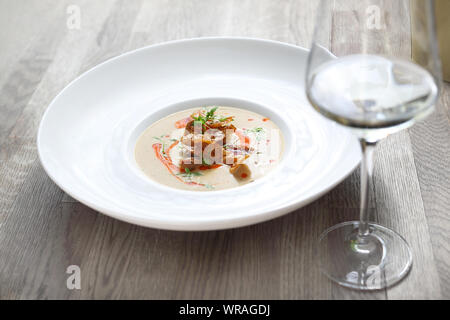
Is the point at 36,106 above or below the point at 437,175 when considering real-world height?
below

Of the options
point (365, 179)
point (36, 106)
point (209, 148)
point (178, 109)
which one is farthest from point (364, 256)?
point (36, 106)

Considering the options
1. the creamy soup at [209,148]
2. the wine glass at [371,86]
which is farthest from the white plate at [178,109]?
the wine glass at [371,86]

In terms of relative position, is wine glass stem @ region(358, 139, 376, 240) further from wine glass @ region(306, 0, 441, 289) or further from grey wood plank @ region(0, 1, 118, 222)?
grey wood plank @ region(0, 1, 118, 222)

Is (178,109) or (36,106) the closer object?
(178,109)

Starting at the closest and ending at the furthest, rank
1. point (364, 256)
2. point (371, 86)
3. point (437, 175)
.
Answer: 1. point (371, 86)
2. point (364, 256)
3. point (437, 175)

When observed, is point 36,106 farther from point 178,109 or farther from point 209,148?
point 209,148

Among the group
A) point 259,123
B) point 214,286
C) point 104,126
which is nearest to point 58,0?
point 104,126
